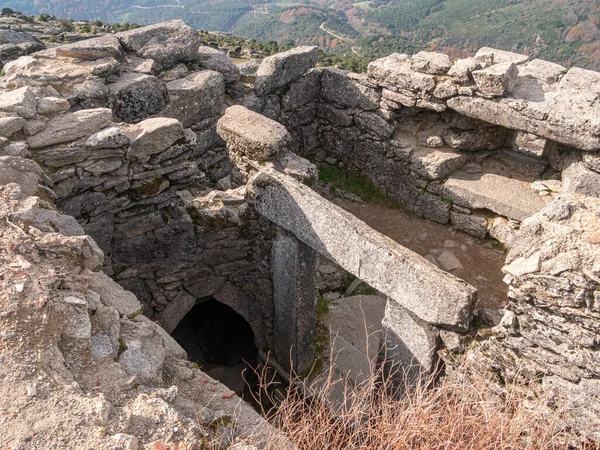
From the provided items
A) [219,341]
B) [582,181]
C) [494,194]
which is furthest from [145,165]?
[582,181]

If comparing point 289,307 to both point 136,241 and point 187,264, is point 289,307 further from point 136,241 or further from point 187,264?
point 136,241

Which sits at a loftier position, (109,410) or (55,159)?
(55,159)

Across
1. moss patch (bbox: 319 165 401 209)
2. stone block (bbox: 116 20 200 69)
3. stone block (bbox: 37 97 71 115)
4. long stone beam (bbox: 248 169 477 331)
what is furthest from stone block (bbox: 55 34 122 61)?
moss patch (bbox: 319 165 401 209)

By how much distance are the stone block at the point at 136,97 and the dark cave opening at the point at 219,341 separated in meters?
2.74

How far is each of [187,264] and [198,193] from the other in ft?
3.27

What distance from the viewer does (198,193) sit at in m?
6.23

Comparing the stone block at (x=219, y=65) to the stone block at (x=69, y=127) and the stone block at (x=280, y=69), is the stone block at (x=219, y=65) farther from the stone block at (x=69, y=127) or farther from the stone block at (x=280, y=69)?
the stone block at (x=69, y=127)

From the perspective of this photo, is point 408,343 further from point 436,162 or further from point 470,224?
point 436,162

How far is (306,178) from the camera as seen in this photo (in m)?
5.14

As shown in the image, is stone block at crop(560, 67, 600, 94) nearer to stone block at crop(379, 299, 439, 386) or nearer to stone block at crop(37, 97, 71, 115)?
stone block at crop(379, 299, 439, 386)

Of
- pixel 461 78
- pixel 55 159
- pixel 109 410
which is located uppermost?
pixel 461 78

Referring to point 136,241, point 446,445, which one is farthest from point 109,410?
point 136,241

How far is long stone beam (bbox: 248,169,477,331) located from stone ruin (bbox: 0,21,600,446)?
17 mm

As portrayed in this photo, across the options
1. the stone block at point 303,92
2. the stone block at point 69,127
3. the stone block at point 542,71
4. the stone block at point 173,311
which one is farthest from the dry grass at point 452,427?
the stone block at point 303,92
